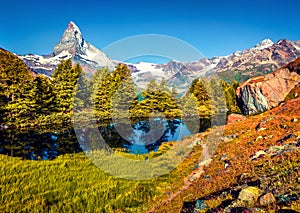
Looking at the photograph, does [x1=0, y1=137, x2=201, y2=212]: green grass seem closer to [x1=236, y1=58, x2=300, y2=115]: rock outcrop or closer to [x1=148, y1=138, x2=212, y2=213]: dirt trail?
[x1=148, y1=138, x2=212, y2=213]: dirt trail

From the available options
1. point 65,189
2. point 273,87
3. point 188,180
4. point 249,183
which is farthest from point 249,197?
point 273,87

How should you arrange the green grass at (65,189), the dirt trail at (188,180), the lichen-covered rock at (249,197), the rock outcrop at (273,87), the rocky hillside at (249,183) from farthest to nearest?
the rock outcrop at (273,87) → the dirt trail at (188,180) → the green grass at (65,189) → the lichen-covered rock at (249,197) → the rocky hillside at (249,183)

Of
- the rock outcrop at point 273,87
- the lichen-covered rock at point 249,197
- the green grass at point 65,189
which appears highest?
the rock outcrop at point 273,87

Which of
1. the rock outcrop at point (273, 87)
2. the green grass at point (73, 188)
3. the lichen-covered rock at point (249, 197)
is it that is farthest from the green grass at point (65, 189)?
the rock outcrop at point (273, 87)

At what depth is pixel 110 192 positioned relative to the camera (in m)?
10.9

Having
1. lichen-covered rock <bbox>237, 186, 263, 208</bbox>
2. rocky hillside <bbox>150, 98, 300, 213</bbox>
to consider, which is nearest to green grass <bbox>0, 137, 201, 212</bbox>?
rocky hillside <bbox>150, 98, 300, 213</bbox>

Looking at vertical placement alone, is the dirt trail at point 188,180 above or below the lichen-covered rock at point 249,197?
below

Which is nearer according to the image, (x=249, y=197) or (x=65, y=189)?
(x=249, y=197)

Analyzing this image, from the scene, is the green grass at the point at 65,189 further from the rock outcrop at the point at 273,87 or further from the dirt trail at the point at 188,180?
the rock outcrop at the point at 273,87

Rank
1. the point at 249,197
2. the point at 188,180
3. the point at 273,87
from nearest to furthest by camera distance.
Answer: the point at 249,197
the point at 188,180
the point at 273,87

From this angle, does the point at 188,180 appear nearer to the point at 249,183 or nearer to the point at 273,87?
the point at 249,183

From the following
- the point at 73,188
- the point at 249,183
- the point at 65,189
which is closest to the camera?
the point at 249,183

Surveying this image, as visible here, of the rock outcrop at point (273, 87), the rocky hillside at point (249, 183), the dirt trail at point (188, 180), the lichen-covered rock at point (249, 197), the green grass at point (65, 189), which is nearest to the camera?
the rocky hillside at point (249, 183)

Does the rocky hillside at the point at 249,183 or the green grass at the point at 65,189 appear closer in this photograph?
the rocky hillside at the point at 249,183
